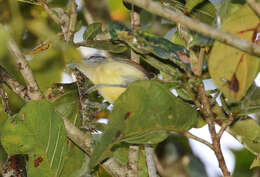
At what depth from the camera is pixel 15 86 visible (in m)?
1.04

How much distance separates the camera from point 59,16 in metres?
1.09

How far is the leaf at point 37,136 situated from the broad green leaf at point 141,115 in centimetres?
23

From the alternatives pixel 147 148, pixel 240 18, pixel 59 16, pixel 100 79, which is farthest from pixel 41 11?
pixel 240 18

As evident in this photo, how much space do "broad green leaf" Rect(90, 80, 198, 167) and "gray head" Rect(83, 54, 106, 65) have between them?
27 centimetres

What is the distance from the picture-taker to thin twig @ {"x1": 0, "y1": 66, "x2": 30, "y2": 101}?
101 centimetres

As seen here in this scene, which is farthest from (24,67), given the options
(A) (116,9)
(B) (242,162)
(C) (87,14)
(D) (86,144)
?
(B) (242,162)

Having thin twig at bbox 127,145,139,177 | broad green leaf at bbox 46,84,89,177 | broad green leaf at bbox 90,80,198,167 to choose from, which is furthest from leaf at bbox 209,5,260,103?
broad green leaf at bbox 46,84,89,177

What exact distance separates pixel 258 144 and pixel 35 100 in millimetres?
590

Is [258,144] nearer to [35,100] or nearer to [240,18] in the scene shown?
[240,18]

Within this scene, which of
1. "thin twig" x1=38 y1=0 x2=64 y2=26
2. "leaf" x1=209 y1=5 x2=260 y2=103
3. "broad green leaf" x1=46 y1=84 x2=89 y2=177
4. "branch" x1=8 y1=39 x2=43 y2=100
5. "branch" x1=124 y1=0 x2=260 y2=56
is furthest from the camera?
"broad green leaf" x1=46 y1=84 x2=89 y2=177

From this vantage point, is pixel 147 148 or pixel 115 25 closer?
pixel 115 25

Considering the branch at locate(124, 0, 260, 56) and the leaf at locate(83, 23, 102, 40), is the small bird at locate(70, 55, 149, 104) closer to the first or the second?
the leaf at locate(83, 23, 102, 40)

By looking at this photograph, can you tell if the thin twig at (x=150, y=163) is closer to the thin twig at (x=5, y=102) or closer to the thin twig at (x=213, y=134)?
the thin twig at (x=213, y=134)

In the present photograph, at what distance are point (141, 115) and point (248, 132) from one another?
0.37 metres
